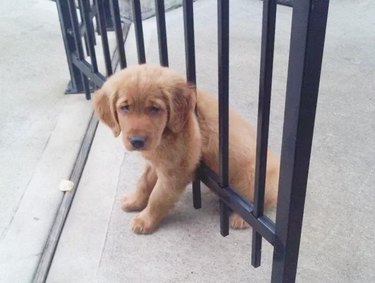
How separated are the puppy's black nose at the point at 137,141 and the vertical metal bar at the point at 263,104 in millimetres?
372

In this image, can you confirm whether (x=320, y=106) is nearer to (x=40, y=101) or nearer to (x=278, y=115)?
(x=278, y=115)

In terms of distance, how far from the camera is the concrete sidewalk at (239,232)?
1.70m

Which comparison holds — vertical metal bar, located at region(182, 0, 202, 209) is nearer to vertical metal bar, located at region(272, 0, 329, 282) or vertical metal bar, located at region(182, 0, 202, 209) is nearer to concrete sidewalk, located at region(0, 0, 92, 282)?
vertical metal bar, located at region(272, 0, 329, 282)

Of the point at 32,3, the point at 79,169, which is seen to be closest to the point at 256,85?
the point at 79,169

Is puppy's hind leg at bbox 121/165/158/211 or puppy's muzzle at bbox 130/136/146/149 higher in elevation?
puppy's muzzle at bbox 130/136/146/149

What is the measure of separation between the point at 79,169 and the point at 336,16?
2.78m

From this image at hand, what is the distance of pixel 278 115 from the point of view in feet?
8.59

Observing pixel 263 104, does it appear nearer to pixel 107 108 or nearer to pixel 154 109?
pixel 154 109

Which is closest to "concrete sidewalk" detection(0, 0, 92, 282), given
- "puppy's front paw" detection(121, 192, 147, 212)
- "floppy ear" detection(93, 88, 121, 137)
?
"puppy's front paw" detection(121, 192, 147, 212)

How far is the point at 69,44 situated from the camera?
288 cm

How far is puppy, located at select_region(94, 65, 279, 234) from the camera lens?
58.6 inches

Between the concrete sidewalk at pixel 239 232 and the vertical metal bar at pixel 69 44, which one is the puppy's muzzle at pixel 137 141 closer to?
the concrete sidewalk at pixel 239 232

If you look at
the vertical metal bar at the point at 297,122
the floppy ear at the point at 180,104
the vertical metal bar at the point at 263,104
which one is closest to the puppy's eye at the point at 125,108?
the floppy ear at the point at 180,104

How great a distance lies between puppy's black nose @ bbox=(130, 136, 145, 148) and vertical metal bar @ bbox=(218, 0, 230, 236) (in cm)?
28
